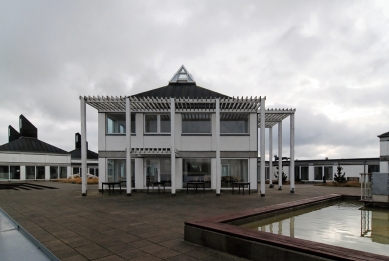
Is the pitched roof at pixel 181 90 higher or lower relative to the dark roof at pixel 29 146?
higher

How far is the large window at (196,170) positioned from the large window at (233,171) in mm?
950

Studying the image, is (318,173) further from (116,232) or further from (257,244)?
(257,244)

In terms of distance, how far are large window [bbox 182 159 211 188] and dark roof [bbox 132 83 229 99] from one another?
4.44 m

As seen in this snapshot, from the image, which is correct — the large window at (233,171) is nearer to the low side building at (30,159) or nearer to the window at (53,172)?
the low side building at (30,159)

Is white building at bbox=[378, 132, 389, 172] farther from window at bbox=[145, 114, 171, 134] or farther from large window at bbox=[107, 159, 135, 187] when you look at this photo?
large window at bbox=[107, 159, 135, 187]

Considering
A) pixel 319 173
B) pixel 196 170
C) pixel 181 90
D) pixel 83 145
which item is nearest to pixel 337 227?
pixel 196 170

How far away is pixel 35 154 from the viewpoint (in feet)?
113

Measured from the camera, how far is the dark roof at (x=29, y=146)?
3331 cm

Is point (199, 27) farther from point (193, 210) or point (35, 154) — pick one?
point (35, 154)

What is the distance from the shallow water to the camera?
5.43 metres

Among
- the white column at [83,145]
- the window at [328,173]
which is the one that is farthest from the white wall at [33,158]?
the window at [328,173]

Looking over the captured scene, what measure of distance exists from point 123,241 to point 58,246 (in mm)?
1257

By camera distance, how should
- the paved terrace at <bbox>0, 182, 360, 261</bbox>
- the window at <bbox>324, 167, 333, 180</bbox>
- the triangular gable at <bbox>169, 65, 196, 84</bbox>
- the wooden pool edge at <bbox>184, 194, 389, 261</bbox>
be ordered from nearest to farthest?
the wooden pool edge at <bbox>184, 194, 389, 261</bbox>
the paved terrace at <bbox>0, 182, 360, 261</bbox>
the triangular gable at <bbox>169, 65, 196, 84</bbox>
the window at <bbox>324, 167, 333, 180</bbox>

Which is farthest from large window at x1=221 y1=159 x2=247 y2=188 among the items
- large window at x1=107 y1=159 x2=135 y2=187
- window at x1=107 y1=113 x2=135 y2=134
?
window at x1=107 y1=113 x2=135 y2=134
